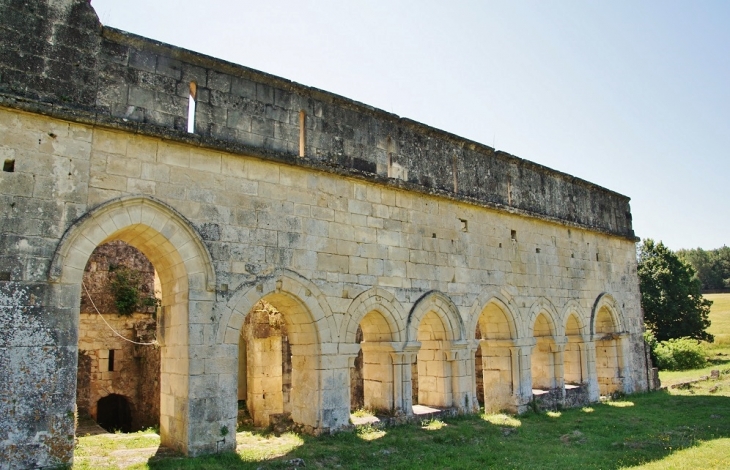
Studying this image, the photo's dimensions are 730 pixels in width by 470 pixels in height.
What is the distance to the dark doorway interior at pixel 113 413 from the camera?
1292 cm

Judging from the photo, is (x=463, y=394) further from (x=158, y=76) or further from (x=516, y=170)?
(x=158, y=76)

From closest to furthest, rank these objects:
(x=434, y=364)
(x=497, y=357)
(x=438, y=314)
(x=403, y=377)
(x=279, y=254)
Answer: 1. (x=279, y=254)
2. (x=403, y=377)
3. (x=438, y=314)
4. (x=434, y=364)
5. (x=497, y=357)

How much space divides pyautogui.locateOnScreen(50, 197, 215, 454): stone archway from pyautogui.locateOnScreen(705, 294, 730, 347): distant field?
1284 inches

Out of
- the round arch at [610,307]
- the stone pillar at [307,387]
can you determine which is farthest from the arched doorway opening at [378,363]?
the round arch at [610,307]

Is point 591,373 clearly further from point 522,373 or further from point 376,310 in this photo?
point 376,310

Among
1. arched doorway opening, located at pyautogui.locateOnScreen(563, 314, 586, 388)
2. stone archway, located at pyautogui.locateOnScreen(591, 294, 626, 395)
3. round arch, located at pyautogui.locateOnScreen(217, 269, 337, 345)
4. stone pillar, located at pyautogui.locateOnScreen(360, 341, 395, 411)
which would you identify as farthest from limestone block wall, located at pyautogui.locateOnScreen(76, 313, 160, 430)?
stone archway, located at pyautogui.locateOnScreen(591, 294, 626, 395)

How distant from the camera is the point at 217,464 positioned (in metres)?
7.05

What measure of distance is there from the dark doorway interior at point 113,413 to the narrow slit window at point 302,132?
753cm

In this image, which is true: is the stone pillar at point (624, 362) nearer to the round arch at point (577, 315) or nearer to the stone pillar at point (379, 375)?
the round arch at point (577, 315)

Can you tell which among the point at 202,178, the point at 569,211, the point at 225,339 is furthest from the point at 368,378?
the point at 569,211

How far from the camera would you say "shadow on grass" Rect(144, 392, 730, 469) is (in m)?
7.62

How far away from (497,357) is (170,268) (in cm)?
751

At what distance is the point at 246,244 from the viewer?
824 centimetres

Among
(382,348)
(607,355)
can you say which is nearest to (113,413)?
(382,348)
